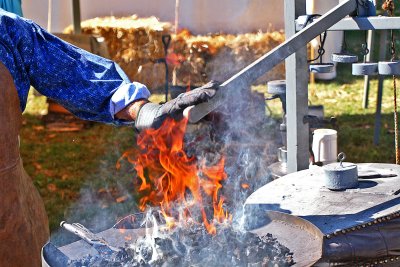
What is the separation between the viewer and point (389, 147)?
7035mm

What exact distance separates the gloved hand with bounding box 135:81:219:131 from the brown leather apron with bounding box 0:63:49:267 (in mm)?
564

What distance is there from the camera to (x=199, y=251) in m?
2.40

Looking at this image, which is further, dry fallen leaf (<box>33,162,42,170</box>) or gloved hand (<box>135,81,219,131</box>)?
dry fallen leaf (<box>33,162,42,170</box>)

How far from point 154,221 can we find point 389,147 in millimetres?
4840

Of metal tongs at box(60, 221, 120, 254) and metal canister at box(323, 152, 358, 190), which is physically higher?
metal canister at box(323, 152, 358, 190)

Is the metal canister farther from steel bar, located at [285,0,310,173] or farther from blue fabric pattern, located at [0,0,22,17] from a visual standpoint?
blue fabric pattern, located at [0,0,22,17]

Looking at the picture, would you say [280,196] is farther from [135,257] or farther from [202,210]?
[135,257]

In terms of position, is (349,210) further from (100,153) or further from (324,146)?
(100,153)

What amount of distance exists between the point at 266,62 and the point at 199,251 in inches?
27.0

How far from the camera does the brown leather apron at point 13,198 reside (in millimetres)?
2611

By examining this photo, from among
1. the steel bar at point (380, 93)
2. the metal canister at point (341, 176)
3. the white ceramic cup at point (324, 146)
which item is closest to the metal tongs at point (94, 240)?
the metal canister at point (341, 176)

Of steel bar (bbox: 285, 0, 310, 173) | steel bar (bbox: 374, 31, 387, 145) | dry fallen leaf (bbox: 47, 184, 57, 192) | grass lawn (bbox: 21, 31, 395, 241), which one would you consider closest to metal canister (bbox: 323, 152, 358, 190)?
steel bar (bbox: 285, 0, 310, 173)

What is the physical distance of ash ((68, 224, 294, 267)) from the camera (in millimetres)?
2330

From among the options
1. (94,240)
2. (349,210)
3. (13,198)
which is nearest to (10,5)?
(13,198)
